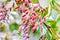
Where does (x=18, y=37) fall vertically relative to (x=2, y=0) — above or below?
below

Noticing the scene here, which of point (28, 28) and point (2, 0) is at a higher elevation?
point (2, 0)

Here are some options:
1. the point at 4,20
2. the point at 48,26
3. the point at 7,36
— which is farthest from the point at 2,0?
the point at 48,26

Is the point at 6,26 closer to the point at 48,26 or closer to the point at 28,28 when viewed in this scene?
the point at 28,28

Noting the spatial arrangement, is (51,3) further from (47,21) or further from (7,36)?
(7,36)

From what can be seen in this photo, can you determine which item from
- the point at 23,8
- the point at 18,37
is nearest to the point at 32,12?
the point at 23,8

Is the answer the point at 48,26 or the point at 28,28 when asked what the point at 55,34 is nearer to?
the point at 48,26

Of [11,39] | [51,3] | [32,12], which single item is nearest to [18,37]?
[11,39]

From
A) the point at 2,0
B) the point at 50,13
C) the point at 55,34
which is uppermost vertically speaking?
the point at 2,0
